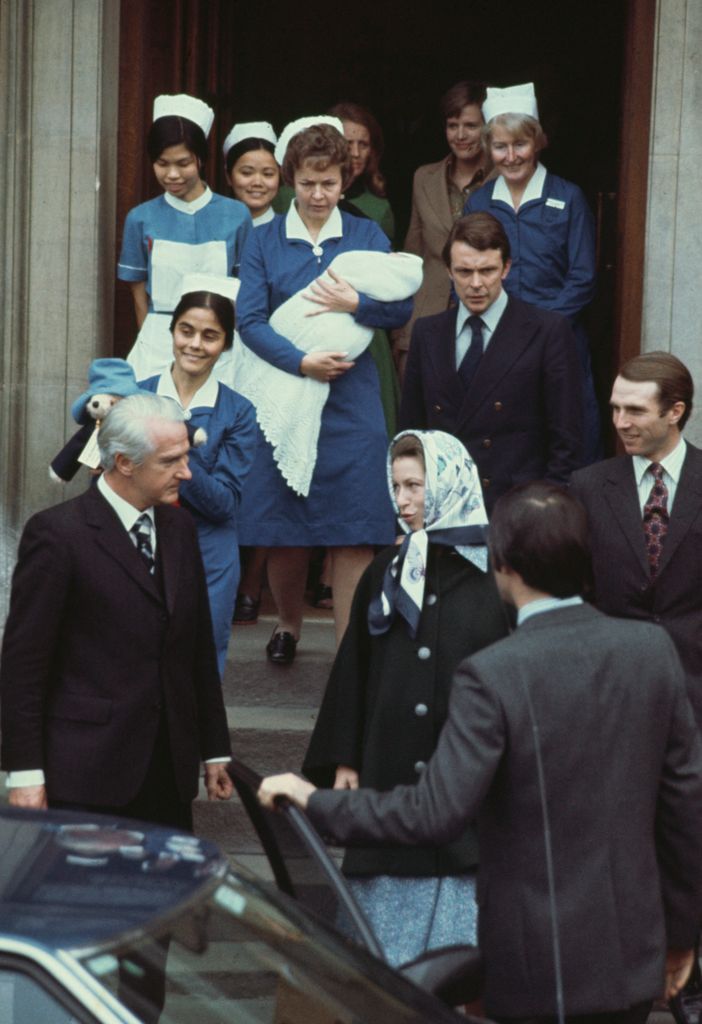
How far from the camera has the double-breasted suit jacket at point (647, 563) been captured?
5711 millimetres

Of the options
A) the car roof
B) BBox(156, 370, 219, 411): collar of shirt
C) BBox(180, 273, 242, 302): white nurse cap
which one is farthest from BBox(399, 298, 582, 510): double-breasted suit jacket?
the car roof

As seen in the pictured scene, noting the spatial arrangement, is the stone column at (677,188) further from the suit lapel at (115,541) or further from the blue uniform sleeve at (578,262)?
the suit lapel at (115,541)

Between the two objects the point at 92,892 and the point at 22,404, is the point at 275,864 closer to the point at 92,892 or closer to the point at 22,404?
the point at 92,892

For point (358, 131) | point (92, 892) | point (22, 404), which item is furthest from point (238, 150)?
point (92, 892)

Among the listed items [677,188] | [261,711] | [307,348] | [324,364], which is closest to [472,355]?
[324,364]

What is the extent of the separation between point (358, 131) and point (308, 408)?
76.3 inches

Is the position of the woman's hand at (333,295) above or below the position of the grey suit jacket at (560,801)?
above

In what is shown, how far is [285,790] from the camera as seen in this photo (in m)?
4.07

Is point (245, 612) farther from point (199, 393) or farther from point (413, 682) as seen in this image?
point (413, 682)

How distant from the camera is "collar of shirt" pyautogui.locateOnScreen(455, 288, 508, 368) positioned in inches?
270

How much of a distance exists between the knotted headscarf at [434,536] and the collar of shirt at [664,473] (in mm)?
968

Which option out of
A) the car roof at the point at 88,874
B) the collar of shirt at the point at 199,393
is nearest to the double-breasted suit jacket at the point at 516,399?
the collar of shirt at the point at 199,393

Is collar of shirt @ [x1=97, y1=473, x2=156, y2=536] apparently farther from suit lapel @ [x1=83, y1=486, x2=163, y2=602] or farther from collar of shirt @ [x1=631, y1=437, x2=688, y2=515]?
collar of shirt @ [x1=631, y1=437, x2=688, y2=515]

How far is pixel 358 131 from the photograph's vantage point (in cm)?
894
